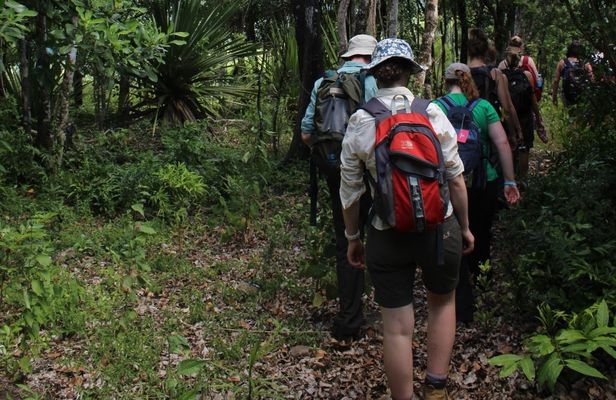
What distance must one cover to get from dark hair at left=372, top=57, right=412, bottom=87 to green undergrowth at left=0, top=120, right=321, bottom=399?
1396 mm

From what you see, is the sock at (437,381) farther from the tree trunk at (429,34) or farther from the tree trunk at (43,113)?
the tree trunk at (43,113)

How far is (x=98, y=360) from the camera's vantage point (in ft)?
12.8

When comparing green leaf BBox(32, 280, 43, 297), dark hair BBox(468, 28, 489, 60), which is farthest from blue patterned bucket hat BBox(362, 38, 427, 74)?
green leaf BBox(32, 280, 43, 297)

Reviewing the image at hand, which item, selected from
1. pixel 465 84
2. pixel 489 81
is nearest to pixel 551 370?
pixel 465 84

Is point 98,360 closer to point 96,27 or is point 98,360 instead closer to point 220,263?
point 220,263

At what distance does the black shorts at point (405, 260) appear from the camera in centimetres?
285

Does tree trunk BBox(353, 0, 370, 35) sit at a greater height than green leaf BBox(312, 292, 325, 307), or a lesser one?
greater

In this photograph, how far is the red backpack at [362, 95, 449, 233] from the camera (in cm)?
268

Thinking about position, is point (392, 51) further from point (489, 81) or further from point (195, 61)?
point (195, 61)

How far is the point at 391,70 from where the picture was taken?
295 cm

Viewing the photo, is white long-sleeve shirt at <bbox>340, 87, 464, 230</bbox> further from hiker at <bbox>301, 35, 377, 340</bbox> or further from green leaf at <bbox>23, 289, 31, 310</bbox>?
green leaf at <bbox>23, 289, 31, 310</bbox>

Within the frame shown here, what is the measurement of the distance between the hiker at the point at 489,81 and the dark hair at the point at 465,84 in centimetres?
88

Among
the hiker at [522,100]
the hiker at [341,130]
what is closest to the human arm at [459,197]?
the hiker at [341,130]

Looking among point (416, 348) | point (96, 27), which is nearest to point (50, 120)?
point (96, 27)
